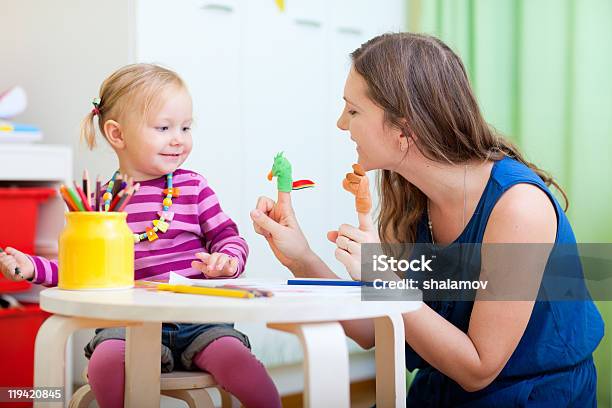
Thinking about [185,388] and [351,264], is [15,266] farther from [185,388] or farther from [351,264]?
[351,264]

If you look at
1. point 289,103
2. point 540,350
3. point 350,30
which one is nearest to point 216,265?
point 540,350

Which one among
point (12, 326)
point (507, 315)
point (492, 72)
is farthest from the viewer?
point (492, 72)

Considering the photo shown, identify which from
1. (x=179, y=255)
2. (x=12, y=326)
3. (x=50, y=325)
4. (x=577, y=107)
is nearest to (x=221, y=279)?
(x=179, y=255)

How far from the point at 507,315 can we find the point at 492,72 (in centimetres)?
122

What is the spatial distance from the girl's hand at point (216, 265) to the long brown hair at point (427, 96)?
335 millimetres

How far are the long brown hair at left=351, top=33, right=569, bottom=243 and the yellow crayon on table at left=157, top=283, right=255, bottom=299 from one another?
1.53 ft

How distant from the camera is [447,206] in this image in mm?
1377

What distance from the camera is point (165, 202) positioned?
1.42m

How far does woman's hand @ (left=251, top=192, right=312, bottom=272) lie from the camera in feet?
4.26

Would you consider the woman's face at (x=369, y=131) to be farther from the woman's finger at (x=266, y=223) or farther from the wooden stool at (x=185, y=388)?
the wooden stool at (x=185, y=388)

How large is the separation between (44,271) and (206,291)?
0.39 meters

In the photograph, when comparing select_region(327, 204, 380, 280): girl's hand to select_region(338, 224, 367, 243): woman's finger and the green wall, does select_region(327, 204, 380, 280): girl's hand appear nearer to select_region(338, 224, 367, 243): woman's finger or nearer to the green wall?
select_region(338, 224, 367, 243): woman's finger

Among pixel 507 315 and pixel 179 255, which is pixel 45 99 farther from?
pixel 507 315

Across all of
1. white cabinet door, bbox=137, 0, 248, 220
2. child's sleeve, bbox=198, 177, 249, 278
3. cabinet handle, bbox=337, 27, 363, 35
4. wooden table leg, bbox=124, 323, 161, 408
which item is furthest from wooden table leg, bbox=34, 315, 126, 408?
cabinet handle, bbox=337, 27, 363, 35
